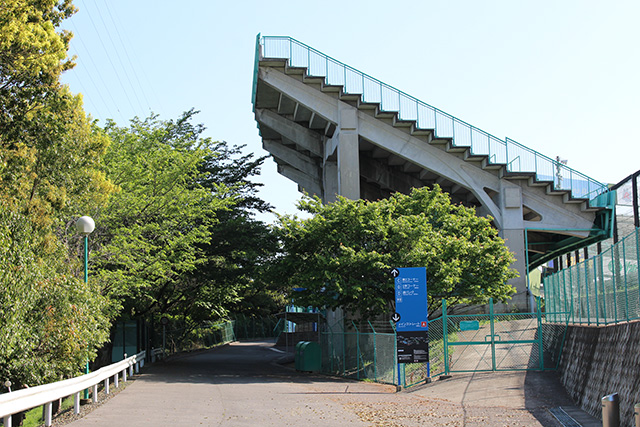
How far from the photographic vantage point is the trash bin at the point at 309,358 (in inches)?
1126

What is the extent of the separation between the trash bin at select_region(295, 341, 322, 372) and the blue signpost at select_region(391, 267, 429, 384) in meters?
9.34

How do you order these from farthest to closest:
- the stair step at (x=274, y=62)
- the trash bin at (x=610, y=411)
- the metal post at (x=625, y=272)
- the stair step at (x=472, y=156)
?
1. the stair step at (x=472, y=156)
2. the stair step at (x=274, y=62)
3. the metal post at (x=625, y=272)
4. the trash bin at (x=610, y=411)

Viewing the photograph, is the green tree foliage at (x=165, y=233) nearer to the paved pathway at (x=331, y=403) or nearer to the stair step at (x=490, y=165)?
the paved pathway at (x=331, y=403)

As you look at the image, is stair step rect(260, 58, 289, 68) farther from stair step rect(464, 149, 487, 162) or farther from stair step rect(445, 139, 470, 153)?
stair step rect(464, 149, 487, 162)

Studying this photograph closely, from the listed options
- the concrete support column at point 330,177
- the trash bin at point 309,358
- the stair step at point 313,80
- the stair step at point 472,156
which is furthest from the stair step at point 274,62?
the trash bin at point 309,358

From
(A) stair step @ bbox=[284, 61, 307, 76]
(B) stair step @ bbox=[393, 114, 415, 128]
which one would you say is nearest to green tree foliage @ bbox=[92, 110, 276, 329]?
(A) stair step @ bbox=[284, 61, 307, 76]

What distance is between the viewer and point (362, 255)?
24.4 m

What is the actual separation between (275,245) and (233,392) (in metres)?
12.5

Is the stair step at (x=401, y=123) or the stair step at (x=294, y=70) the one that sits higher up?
the stair step at (x=294, y=70)

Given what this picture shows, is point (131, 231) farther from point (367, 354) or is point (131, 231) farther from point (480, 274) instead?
point (480, 274)

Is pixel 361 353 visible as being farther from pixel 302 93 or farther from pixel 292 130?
pixel 292 130

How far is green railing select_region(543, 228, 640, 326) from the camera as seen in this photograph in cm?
1302

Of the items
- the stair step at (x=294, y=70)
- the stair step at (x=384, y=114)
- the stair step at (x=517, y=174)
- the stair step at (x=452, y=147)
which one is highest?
the stair step at (x=294, y=70)

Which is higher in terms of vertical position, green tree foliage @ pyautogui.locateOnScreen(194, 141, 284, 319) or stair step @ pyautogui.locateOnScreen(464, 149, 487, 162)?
stair step @ pyautogui.locateOnScreen(464, 149, 487, 162)
